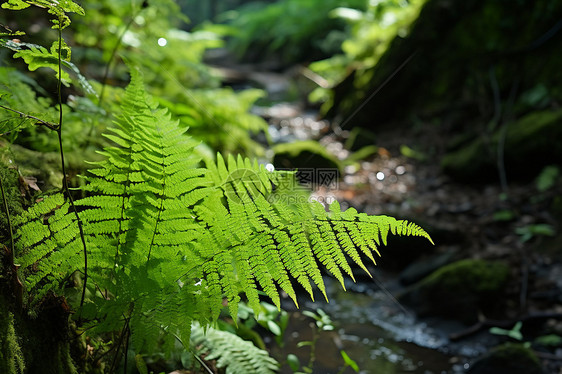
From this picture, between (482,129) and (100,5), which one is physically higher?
(100,5)

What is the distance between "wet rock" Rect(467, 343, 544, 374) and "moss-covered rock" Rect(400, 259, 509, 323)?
2.03 ft

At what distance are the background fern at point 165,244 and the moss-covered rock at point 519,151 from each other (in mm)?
4063

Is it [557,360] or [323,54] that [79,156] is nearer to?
[557,360]

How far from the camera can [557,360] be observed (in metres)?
2.78

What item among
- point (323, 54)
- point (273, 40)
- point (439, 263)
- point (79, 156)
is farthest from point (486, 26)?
point (273, 40)

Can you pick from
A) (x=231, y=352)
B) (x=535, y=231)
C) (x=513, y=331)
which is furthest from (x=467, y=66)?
(x=231, y=352)

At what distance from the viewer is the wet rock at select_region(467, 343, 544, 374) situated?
8.66 feet

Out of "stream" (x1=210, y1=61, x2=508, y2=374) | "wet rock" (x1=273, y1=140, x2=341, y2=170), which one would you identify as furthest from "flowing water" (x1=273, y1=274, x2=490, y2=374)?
"wet rock" (x1=273, y1=140, x2=341, y2=170)

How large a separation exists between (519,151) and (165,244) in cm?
454

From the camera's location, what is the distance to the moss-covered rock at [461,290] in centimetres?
340

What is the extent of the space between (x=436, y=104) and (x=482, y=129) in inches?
49.6

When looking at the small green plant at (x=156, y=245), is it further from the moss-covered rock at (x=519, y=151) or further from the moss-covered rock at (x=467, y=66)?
the moss-covered rock at (x=519, y=151)

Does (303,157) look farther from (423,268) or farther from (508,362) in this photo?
(508,362)

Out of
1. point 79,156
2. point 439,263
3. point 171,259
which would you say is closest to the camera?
point 171,259
